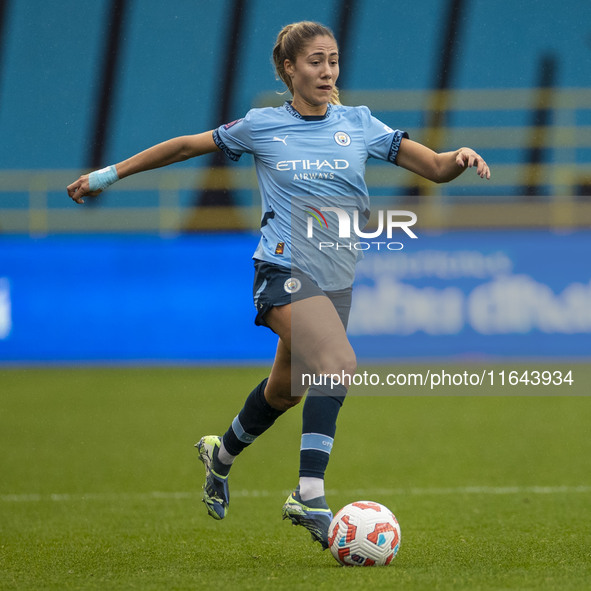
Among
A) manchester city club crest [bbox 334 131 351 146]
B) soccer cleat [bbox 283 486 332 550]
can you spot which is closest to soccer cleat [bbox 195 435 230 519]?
soccer cleat [bbox 283 486 332 550]

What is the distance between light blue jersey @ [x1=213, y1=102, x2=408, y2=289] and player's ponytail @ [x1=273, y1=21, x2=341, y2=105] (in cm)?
14

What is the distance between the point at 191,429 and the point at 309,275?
13.0ft

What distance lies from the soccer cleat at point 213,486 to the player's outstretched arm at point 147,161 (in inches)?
45.5

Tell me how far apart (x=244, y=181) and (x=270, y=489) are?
8934 mm

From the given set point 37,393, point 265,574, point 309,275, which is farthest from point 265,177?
point 37,393

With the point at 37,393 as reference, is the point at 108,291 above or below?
above

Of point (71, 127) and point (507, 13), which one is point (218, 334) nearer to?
point (71, 127)

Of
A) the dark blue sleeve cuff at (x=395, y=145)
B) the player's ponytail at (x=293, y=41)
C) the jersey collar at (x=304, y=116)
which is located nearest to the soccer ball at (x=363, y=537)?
the dark blue sleeve cuff at (x=395, y=145)

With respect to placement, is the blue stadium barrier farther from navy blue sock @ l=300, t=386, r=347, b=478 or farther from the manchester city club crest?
navy blue sock @ l=300, t=386, r=347, b=478

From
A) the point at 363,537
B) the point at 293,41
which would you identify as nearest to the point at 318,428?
the point at 363,537

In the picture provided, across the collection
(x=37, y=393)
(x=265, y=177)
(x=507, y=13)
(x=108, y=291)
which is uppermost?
(x=507, y=13)

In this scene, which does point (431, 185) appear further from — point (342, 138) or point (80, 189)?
point (80, 189)

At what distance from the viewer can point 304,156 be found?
401 cm

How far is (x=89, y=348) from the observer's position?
10773 millimetres
